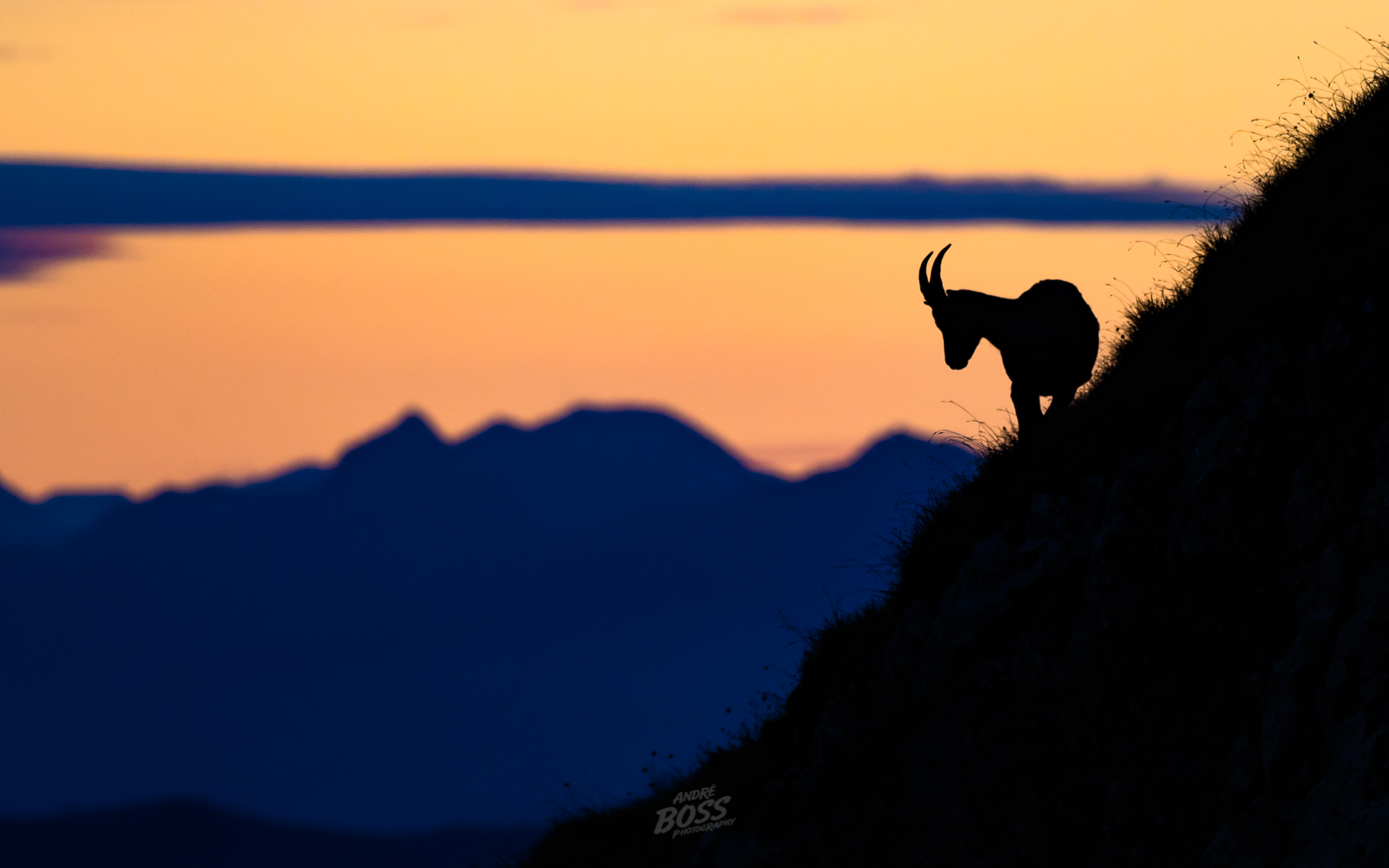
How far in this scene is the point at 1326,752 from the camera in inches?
374

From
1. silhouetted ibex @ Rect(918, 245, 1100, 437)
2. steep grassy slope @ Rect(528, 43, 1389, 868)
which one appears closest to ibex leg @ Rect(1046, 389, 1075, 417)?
silhouetted ibex @ Rect(918, 245, 1100, 437)

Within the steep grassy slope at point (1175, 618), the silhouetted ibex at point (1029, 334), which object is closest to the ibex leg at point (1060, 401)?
the silhouetted ibex at point (1029, 334)

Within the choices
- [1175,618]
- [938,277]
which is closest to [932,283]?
[938,277]

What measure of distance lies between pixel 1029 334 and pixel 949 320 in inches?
36.3

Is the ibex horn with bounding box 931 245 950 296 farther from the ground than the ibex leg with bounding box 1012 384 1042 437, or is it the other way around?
the ibex horn with bounding box 931 245 950 296

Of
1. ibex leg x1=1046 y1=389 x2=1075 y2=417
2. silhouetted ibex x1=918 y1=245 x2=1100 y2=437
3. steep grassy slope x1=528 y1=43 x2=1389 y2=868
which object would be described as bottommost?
steep grassy slope x1=528 y1=43 x2=1389 y2=868

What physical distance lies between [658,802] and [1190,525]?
1093 cm

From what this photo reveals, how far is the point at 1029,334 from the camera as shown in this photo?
14.8 meters

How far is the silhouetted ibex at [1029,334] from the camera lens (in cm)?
1480

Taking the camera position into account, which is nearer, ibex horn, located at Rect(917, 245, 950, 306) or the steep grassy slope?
the steep grassy slope

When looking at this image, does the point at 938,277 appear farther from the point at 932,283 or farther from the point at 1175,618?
the point at 1175,618

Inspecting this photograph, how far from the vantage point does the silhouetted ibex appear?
1480 cm

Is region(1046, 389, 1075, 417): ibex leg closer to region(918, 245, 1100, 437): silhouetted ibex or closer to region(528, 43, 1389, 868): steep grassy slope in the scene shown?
region(918, 245, 1100, 437): silhouetted ibex

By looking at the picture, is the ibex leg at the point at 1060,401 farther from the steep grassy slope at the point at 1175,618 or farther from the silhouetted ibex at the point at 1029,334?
the steep grassy slope at the point at 1175,618
